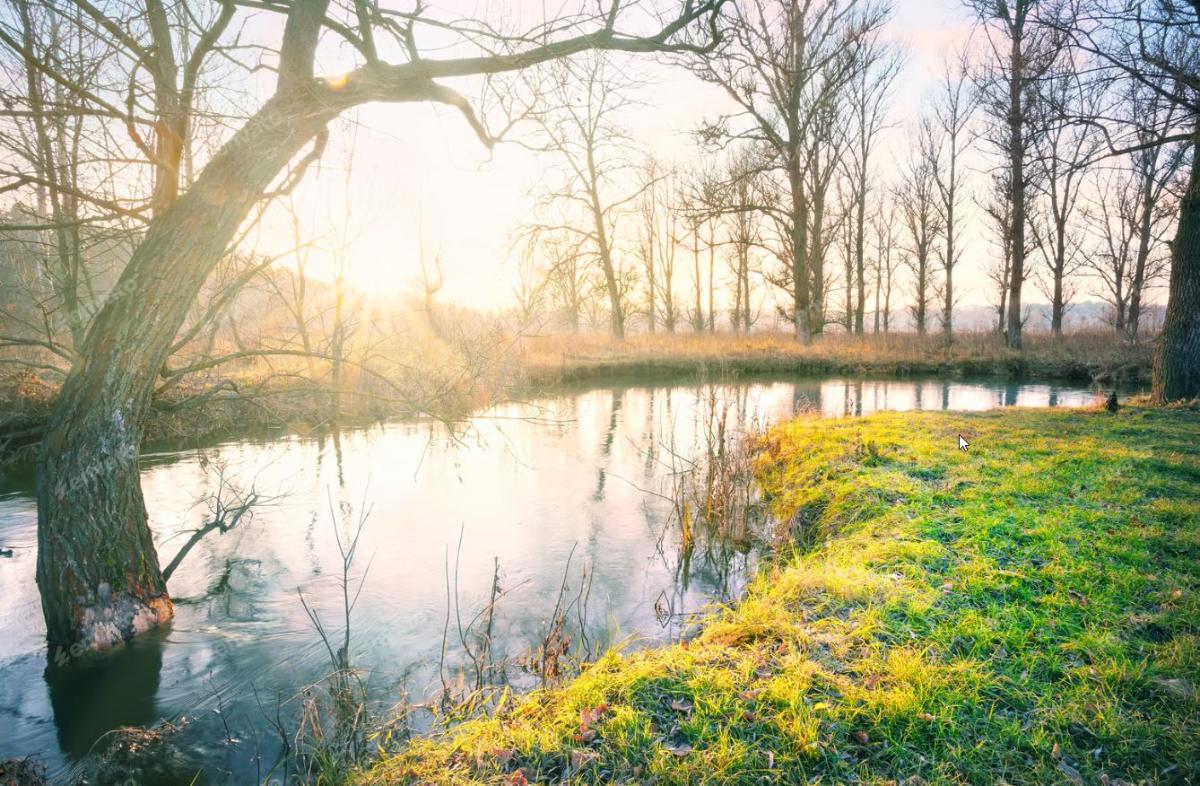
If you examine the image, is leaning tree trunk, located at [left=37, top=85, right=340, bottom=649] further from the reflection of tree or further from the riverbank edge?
the riverbank edge

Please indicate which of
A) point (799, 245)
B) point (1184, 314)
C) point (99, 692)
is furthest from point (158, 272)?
point (799, 245)

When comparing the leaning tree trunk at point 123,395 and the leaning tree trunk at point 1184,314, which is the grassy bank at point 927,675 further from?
the leaning tree trunk at point 1184,314

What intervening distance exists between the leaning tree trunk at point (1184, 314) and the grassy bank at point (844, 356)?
8.56 metres

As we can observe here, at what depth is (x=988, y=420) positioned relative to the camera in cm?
809

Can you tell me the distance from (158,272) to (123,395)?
77 cm

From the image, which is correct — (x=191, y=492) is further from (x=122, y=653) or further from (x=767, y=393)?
(x=767, y=393)

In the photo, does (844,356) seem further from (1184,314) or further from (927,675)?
(927,675)

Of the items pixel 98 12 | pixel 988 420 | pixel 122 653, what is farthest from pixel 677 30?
pixel 988 420

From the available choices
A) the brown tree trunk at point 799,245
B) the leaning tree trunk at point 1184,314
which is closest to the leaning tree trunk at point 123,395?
the leaning tree trunk at point 1184,314

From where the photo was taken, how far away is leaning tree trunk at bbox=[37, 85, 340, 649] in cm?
343

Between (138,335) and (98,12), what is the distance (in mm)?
1698

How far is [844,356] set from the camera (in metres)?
18.7

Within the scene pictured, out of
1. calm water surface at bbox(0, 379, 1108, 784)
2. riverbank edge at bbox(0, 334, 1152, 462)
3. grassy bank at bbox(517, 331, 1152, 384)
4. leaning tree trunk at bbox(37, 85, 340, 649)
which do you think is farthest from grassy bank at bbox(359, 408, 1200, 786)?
grassy bank at bbox(517, 331, 1152, 384)

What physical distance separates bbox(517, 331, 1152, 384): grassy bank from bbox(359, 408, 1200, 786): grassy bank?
12.2 m
